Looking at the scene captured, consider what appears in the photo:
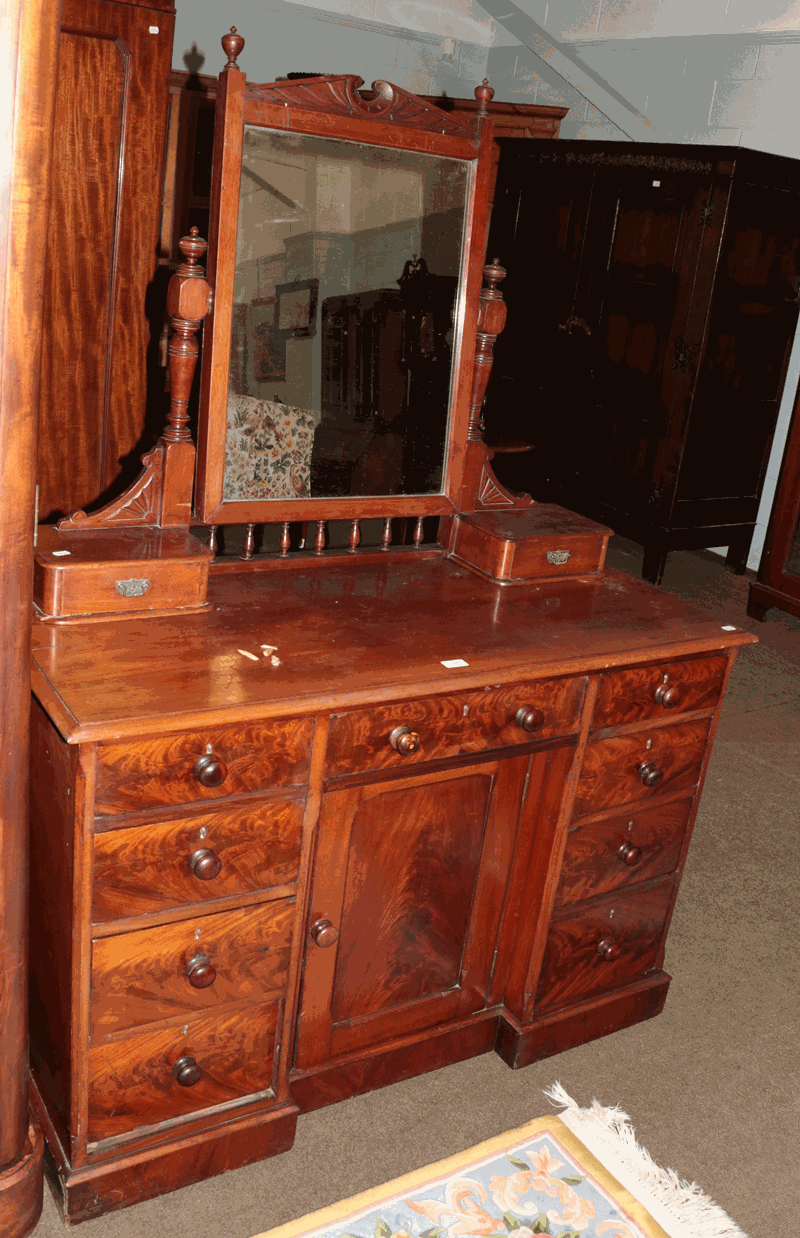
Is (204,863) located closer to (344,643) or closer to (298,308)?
(344,643)

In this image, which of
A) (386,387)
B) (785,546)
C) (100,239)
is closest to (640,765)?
(386,387)

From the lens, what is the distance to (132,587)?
184cm

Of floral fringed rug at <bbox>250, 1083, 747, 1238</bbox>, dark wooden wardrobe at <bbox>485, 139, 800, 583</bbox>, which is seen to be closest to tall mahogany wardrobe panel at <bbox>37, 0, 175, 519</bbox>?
floral fringed rug at <bbox>250, 1083, 747, 1238</bbox>

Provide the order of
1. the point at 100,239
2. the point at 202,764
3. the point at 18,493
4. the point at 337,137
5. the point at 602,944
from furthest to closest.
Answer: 1. the point at 100,239
2. the point at 602,944
3. the point at 337,137
4. the point at 202,764
5. the point at 18,493

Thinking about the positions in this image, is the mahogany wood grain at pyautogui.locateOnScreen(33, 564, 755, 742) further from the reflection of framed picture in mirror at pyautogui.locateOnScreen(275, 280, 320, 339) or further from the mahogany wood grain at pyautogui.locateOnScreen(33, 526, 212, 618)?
the reflection of framed picture in mirror at pyautogui.locateOnScreen(275, 280, 320, 339)

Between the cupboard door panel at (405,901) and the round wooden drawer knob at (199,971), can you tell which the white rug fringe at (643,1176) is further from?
the round wooden drawer knob at (199,971)

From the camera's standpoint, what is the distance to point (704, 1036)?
7.94 feet

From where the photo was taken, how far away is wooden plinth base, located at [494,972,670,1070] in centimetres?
224

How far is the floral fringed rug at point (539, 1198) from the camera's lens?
188cm

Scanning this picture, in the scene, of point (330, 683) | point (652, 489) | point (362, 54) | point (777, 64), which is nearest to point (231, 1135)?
point (330, 683)

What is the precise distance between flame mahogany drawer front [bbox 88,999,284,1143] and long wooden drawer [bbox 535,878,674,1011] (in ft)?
2.04

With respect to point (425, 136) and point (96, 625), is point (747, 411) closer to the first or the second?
point (425, 136)

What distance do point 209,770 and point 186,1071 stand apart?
0.56 metres

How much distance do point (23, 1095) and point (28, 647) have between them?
0.73 meters
